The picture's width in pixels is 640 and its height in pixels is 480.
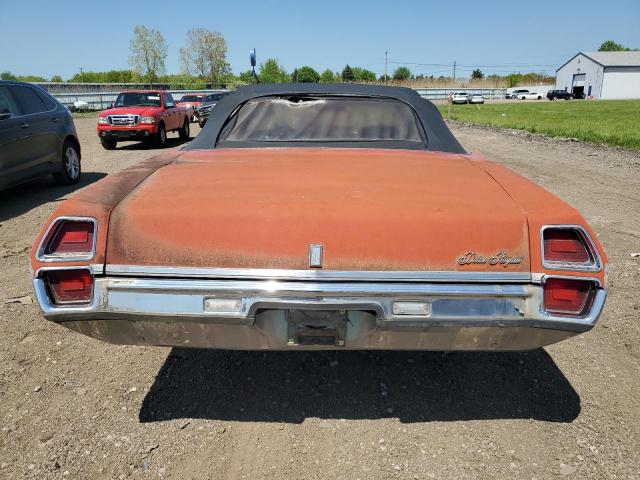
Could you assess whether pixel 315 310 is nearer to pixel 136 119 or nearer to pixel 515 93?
pixel 136 119

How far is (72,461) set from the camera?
7.11 feet

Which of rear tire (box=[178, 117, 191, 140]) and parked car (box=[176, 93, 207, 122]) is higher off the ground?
parked car (box=[176, 93, 207, 122])

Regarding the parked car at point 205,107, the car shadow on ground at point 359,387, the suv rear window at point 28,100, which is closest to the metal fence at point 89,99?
the parked car at point 205,107

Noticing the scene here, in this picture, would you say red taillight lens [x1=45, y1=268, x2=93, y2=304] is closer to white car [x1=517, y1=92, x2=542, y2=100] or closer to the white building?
white car [x1=517, y1=92, x2=542, y2=100]

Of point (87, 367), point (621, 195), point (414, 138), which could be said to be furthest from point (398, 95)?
point (621, 195)

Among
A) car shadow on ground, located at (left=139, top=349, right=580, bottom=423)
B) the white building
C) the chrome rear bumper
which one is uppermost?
the white building

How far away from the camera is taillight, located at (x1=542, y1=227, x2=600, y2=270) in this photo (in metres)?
1.90

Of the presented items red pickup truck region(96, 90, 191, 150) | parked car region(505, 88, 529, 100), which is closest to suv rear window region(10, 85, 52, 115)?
red pickup truck region(96, 90, 191, 150)

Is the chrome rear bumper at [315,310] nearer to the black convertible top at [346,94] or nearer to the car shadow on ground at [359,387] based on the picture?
the car shadow on ground at [359,387]

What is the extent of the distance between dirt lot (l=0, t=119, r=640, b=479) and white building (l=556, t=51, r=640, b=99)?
8246 centimetres

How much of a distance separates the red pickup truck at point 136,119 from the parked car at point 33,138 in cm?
530

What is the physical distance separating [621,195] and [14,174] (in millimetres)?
9356

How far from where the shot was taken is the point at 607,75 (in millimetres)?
71125

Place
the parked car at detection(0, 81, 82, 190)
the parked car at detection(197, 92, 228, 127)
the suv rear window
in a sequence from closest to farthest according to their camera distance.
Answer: the parked car at detection(0, 81, 82, 190) → the suv rear window → the parked car at detection(197, 92, 228, 127)
